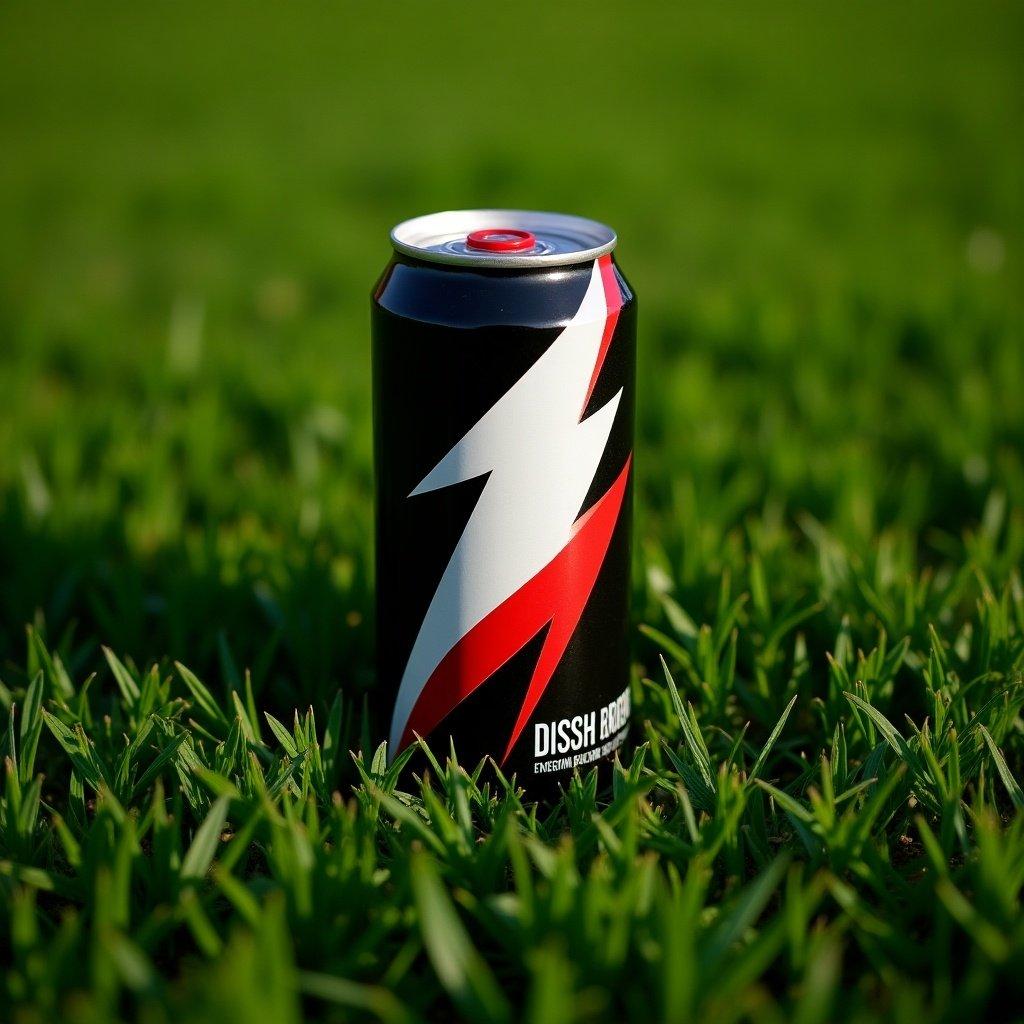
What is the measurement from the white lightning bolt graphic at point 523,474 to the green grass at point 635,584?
0.85 ft

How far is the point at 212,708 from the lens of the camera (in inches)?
77.1

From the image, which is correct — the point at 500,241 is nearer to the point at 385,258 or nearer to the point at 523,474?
the point at 523,474

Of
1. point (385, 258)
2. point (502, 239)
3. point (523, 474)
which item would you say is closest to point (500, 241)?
point (502, 239)

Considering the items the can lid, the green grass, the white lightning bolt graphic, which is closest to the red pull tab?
the can lid

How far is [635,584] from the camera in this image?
7.92 ft

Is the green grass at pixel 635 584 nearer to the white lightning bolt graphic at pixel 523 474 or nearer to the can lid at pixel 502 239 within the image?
the white lightning bolt graphic at pixel 523 474

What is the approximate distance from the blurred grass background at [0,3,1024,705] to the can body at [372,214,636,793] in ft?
1.34

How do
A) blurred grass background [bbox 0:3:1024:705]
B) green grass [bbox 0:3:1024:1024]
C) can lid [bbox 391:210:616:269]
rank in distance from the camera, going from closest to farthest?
1. green grass [bbox 0:3:1024:1024]
2. can lid [bbox 391:210:616:269]
3. blurred grass background [bbox 0:3:1024:705]

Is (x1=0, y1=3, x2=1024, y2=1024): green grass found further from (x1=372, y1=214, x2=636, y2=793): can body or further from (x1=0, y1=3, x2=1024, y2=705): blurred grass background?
(x1=372, y1=214, x2=636, y2=793): can body

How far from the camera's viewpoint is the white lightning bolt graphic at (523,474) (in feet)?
5.66

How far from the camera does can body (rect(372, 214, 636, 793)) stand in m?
1.71

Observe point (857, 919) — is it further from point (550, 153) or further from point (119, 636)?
point (550, 153)

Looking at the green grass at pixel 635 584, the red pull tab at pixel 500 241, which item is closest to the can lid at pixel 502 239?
the red pull tab at pixel 500 241

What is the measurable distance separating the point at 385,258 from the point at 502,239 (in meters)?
3.19
